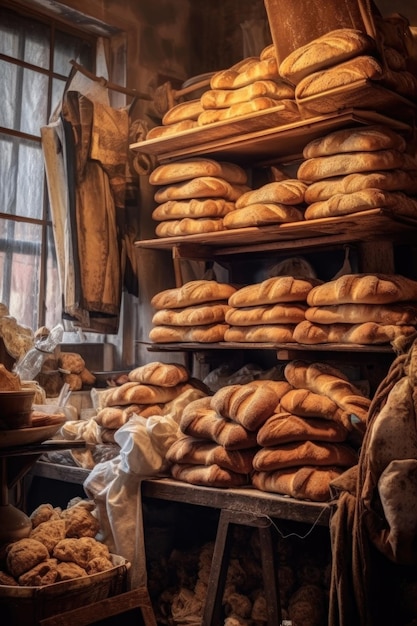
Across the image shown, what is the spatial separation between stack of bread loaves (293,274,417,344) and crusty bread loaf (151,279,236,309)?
681mm

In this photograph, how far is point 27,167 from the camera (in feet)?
16.3

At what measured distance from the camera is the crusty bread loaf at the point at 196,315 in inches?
168

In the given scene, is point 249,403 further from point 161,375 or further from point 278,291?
point 161,375

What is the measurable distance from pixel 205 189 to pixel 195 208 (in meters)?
0.12

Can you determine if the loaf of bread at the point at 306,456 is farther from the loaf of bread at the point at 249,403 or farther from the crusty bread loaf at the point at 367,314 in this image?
the crusty bread loaf at the point at 367,314

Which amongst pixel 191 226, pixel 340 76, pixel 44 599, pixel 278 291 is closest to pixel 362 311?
pixel 278 291

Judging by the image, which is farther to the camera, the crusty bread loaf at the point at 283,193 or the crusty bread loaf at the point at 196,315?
the crusty bread loaf at the point at 196,315

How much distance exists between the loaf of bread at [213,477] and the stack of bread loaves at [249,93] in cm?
186

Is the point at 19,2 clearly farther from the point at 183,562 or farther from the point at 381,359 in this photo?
the point at 183,562

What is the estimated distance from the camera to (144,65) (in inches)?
211

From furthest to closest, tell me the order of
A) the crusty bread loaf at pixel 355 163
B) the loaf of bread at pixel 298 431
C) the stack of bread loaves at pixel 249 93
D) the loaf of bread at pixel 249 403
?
1. the stack of bread loaves at pixel 249 93
2. the crusty bread loaf at pixel 355 163
3. the loaf of bread at pixel 249 403
4. the loaf of bread at pixel 298 431

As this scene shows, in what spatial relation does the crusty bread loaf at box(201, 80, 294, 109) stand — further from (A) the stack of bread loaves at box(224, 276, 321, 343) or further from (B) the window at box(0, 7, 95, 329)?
(B) the window at box(0, 7, 95, 329)

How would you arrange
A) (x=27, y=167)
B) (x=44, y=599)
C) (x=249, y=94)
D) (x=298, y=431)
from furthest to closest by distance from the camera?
(x=27, y=167), (x=249, y=94), (x=298, y=431), (x=44, y=599)

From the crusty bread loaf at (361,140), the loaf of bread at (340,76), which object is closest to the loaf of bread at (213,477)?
the crusty bread loaf at (361,140)
